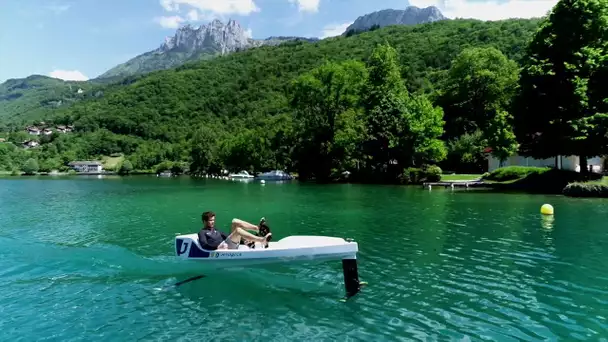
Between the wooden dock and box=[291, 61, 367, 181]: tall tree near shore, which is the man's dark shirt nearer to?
the wooden dock

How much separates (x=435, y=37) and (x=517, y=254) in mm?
138553

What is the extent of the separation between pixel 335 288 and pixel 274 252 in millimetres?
2287

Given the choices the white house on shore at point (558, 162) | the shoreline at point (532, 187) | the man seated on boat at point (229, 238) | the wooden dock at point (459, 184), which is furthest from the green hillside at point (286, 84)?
the man seated on boat at point (229, 238)

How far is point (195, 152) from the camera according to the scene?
154m

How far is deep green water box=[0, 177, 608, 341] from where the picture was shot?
11.0 meters

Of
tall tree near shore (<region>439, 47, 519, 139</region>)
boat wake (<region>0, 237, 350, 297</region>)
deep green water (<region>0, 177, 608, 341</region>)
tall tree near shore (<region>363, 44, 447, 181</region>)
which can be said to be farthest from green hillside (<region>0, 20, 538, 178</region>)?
boat wake (<region>0, 237, 350, 297</region>)

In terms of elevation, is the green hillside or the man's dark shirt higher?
the green hillside

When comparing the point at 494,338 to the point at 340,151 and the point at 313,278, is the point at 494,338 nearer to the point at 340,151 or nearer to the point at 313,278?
the point at 313,278

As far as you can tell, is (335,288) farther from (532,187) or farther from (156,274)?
(532,187)

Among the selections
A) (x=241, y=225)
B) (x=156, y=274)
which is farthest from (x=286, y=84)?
(x=241, y=225)

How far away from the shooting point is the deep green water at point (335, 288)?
11.0 meters

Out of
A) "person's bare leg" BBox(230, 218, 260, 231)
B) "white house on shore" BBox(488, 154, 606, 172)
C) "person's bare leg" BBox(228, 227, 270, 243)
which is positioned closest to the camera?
"person's bare leg" BBox(228, 227, 270, 243)

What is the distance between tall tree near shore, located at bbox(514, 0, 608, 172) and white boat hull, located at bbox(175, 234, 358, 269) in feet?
126

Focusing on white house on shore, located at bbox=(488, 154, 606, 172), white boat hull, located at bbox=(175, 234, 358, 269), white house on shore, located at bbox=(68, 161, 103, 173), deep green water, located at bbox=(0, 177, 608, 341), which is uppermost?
white house on shore, located at bbox=(68, 161, 103, 173)
